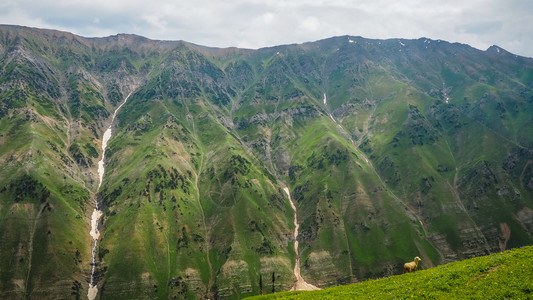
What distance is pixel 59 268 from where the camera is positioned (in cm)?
19850

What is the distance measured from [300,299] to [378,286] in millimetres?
13045

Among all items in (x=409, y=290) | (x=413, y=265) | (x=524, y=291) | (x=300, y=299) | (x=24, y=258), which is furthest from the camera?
(x=24, y=258)

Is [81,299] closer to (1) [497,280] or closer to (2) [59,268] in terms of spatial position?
(2) [59,268]

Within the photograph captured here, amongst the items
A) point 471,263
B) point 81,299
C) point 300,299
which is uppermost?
point 471,263

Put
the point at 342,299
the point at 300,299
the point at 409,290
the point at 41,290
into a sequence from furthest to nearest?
the point at 41,290 → the point at 300,299 → the point at 342,299 → the point at 409,290

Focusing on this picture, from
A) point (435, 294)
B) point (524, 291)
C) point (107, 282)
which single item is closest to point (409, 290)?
point (435, 294)

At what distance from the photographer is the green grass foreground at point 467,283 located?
37.0 m

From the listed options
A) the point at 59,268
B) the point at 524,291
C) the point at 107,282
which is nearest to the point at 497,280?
the point at 524,291

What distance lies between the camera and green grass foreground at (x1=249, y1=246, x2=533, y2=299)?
3700 centimetres

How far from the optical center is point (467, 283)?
4106 centimetres

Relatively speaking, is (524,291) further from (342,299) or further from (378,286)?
(342,299)

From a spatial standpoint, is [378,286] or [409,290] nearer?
[409,290]

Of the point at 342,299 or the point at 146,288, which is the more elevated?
the point at 342,299

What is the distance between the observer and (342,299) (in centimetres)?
4656
